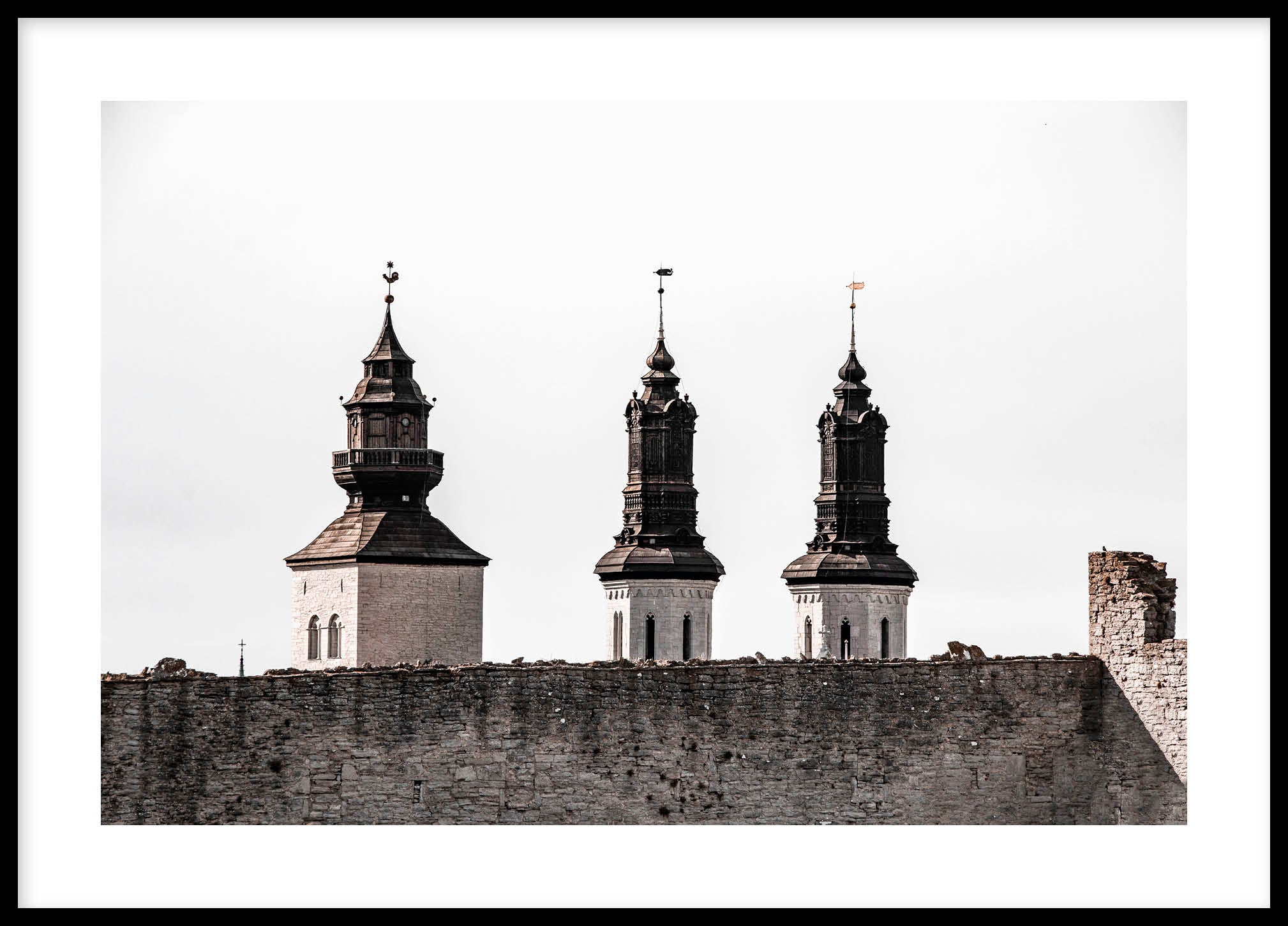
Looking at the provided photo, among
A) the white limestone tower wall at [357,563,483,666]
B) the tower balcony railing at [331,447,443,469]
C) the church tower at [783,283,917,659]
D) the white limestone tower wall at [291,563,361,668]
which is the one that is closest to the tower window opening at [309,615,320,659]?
the white limestone tower wall at [291,563,361,668]

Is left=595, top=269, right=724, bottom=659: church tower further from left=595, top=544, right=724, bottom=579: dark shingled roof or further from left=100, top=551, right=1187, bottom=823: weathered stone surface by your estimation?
left=100, top=551, right=1187, bottom=823: weathered stone surface

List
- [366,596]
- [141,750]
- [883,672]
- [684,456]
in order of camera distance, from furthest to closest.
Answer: [684,456]
[366,596]
[883,672]
[141,750]

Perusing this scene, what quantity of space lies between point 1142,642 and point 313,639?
117 ft

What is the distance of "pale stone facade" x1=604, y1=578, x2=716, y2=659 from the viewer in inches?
3201

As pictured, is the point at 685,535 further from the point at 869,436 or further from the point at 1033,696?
the point at 1033,696

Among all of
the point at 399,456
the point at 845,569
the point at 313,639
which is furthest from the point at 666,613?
the point at 399,456

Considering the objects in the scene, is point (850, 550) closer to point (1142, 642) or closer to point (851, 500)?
point (851, 500)

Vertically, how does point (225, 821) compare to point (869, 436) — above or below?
below

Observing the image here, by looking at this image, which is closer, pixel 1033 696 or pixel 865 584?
pixel 1033 696

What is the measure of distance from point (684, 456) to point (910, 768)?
45729 millimetres

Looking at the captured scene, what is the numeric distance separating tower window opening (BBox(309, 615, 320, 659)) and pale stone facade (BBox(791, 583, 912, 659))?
810 inches

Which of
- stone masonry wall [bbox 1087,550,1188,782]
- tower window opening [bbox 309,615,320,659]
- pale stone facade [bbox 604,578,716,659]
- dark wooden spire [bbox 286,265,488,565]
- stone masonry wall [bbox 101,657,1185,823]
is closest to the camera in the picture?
stone masonry wall [bbox 101,657,1185,823]

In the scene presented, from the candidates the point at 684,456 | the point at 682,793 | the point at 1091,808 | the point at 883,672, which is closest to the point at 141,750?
the point at 682,793

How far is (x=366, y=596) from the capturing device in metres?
65.2
